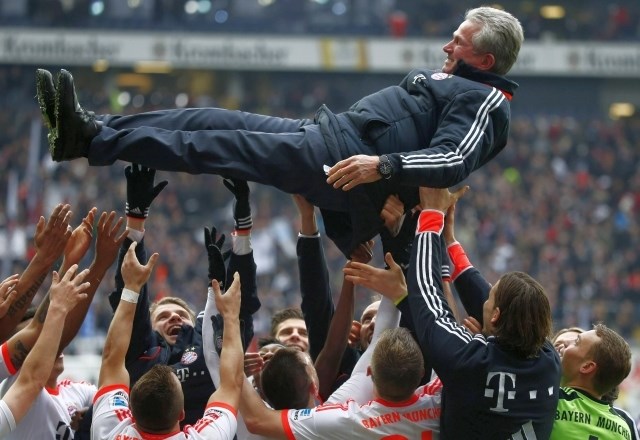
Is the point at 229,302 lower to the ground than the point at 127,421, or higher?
higher

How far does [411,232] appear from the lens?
5445 millimetres

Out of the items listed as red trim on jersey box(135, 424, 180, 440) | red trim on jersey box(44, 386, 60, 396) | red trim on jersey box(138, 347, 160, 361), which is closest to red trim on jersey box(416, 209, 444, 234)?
red trim on jersey box(135, 424, 180, 440)

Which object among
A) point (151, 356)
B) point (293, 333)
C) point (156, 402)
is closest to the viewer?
point (156, 402)

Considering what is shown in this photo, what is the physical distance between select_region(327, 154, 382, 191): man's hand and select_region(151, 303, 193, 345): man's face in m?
1.57

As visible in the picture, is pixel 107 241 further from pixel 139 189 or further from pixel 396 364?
pixel 396 364

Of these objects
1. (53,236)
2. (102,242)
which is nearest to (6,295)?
(53,236)

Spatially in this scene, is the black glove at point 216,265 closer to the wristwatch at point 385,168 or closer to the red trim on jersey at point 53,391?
the wristwatch at point 385,168

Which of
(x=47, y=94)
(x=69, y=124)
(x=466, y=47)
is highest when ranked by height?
(x=466, y=47)

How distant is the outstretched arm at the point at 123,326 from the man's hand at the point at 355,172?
820mm

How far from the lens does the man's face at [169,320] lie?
585 cm

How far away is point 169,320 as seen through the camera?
5906 mm

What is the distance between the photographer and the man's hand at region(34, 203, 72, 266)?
5.22 metres

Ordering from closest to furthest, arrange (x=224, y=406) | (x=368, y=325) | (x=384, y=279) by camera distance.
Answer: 1. (x=224, y=406)
2. (x=384, y=279)
3. (x=368, y=325)

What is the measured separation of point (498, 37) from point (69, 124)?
1.98 meters
